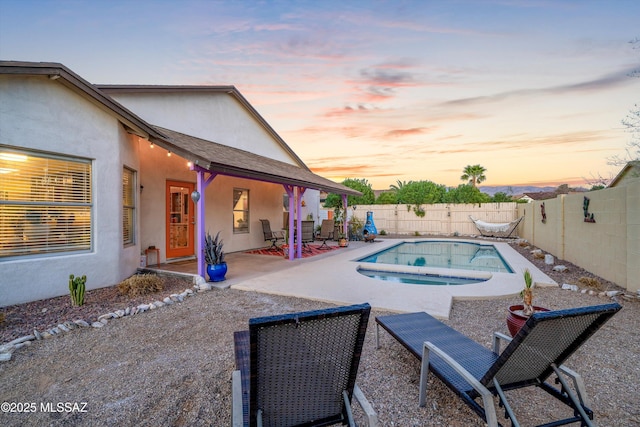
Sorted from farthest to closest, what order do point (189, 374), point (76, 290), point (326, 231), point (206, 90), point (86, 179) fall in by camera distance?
1. point (326, 231)
2. point (206, 90)
3. point (86, 179)
4. point (76, 290)
5. point (189, 374)

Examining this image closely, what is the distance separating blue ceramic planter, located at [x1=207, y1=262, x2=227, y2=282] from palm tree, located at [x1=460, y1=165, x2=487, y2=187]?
42.9 m

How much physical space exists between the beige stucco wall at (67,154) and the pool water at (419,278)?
627 centimetres

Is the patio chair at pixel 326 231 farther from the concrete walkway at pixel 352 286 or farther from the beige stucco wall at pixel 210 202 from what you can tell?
the concrete walkway at pixel 352 286

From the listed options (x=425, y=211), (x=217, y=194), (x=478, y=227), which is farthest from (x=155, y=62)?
(x=478, y=227)

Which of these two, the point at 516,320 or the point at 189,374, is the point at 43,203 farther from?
the point at 516,320

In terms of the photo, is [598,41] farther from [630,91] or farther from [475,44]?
[475,44]

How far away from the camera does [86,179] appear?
19.7 feet

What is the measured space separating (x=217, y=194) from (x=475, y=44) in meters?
9.42

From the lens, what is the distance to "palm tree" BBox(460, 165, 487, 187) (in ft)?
137

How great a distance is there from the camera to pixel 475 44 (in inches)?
355

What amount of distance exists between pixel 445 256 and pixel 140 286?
11.0m

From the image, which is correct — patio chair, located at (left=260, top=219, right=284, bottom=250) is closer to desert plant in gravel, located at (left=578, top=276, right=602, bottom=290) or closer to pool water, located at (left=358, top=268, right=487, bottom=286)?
pool water, located at (left=358, top=268, right=487, bottom=286)

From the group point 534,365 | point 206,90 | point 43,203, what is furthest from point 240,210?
point 534,365

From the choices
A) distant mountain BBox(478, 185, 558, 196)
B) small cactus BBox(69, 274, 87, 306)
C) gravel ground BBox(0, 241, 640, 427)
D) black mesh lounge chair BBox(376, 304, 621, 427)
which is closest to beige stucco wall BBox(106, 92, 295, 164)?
small cactus BBox(69, 274, 87, 306)
